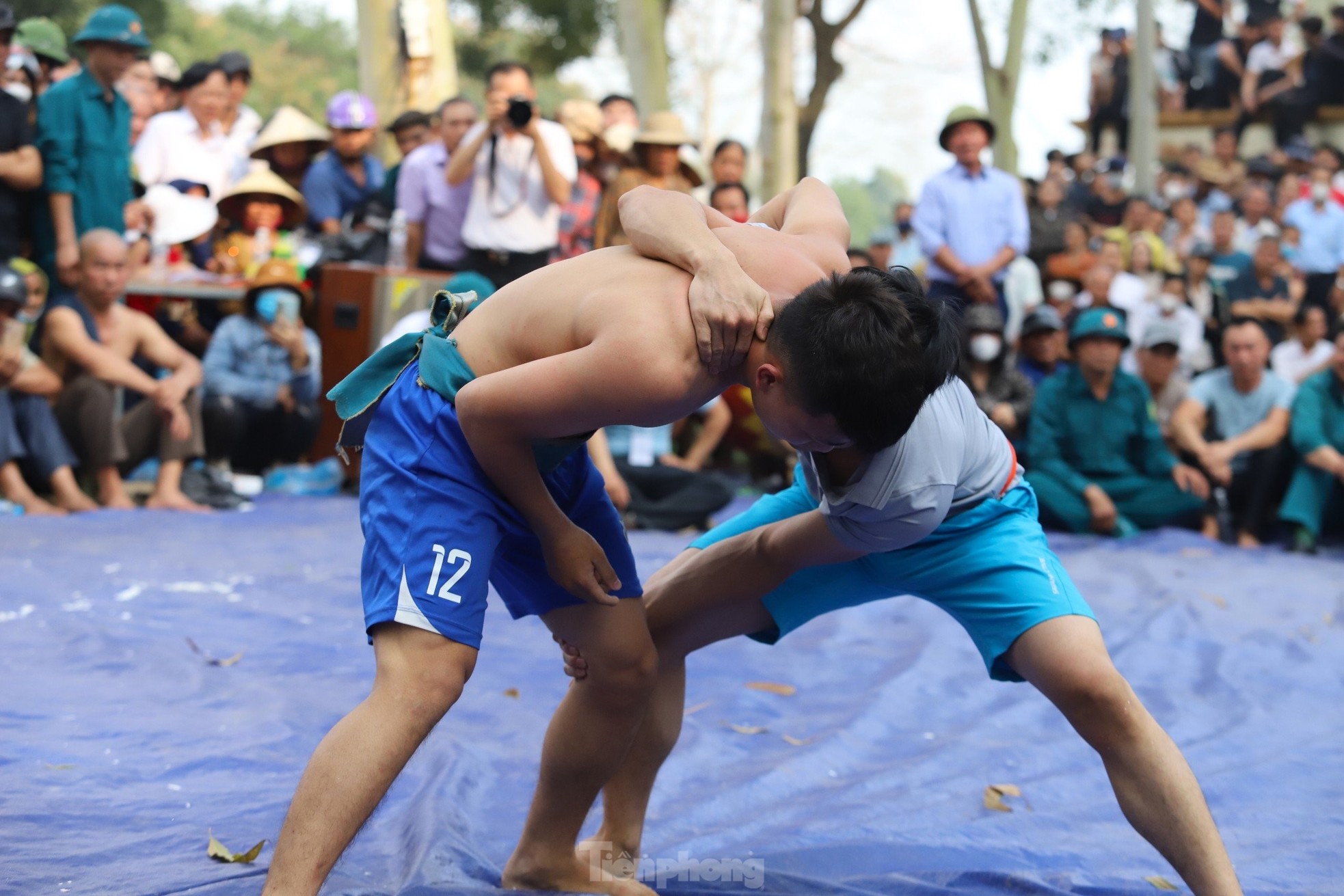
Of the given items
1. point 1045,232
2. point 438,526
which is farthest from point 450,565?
point 1045,232

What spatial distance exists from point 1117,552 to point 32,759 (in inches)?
204

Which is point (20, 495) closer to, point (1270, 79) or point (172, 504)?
point (172, 504)

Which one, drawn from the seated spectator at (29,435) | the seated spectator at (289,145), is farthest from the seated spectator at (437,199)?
the seated spectator at (29,435)

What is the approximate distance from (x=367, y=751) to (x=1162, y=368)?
6916mm

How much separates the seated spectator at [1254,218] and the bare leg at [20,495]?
8961 millimetres

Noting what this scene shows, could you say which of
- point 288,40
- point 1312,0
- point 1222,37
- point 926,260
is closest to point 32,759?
point 926,260

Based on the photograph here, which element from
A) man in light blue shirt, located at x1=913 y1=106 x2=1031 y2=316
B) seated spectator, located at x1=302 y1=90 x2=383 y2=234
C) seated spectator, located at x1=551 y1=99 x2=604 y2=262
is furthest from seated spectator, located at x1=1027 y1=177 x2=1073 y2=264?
seated spectator, located at x1=302 y1=90 x2=383 y2=234

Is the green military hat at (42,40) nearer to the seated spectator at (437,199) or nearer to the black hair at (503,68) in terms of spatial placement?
the seated spectator at (437,199)

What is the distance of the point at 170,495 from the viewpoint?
22.5ft

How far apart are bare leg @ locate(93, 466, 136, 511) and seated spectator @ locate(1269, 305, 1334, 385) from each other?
674cm

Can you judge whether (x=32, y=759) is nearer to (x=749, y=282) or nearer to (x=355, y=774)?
(x=355, y=774)

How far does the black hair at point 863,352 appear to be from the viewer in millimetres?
2094

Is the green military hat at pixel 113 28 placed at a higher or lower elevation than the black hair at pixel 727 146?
higher

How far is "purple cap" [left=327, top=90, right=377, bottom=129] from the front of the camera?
26.9 feet
